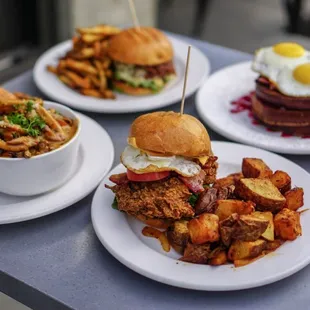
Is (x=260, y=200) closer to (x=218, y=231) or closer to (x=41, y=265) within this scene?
(x=218, y=231)

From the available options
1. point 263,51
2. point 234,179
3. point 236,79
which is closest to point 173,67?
point 236,79

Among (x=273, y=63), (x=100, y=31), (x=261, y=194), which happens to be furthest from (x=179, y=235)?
(x=100, y=31)

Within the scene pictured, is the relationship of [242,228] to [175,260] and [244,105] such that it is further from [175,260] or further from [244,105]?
[244,105]

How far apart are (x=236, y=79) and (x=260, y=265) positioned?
4.83 feet

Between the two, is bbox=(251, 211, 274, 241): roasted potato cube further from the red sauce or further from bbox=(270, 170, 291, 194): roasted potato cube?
the red sauce

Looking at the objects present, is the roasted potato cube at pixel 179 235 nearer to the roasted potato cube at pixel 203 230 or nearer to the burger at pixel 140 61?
the roasted potato cube at pixel 203 230

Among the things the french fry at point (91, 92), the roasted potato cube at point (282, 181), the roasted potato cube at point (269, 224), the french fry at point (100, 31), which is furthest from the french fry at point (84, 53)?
the roasted potato cube at point (269, 224)

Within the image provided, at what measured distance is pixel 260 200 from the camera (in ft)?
A: 6.07

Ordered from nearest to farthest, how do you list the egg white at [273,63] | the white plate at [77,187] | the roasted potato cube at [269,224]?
1. the roasted potato cube at [269,224]
2. the white plate at [77,187]
3. the egg white at [273,63]

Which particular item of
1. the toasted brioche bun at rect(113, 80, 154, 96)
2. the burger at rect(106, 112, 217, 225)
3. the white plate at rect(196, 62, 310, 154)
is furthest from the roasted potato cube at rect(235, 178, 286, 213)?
the toasted brioche bun at rect(113, 80, 154, 96)

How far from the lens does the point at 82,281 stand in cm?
174

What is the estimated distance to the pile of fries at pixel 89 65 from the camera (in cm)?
287

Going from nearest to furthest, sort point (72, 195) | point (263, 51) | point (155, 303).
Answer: point (155, 303), point (72, 195), point (263, 51)

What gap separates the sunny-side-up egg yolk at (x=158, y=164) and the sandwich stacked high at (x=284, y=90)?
77 centimetres
